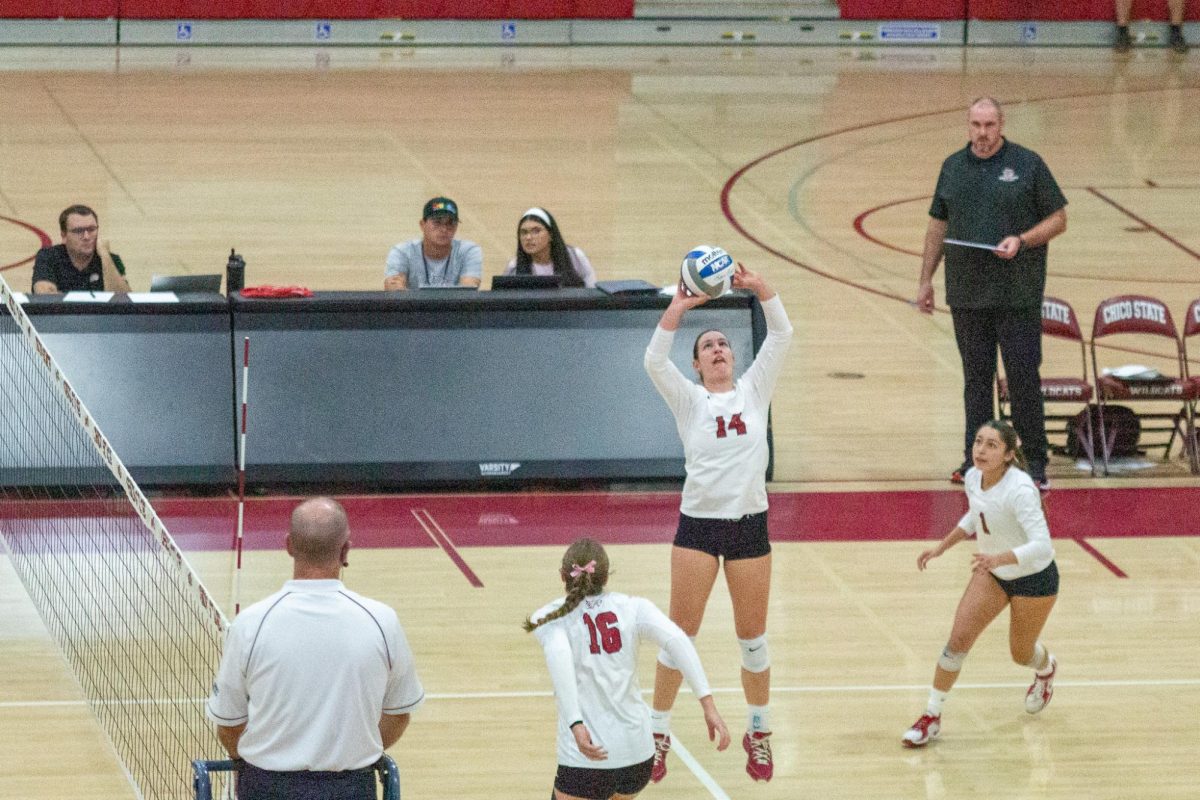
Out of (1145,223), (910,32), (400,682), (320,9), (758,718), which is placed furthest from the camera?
(910,32)

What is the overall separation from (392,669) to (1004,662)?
5.15 meters

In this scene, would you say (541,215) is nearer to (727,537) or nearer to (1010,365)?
(1010,365)

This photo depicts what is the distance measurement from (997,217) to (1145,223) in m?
8.11

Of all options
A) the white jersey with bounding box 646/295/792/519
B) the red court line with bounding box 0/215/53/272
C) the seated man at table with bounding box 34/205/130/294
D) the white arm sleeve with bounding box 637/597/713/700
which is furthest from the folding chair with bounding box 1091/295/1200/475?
the red court line with bounding box 0/215/53/272

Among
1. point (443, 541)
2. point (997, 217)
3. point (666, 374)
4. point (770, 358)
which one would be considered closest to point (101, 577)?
point (443, 541)

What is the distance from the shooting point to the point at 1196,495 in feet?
41.8

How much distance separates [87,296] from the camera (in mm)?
12250

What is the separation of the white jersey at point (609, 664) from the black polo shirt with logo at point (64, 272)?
6618 mm

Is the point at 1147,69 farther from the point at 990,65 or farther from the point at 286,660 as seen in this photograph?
the point at 286,660

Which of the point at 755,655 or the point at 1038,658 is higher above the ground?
the point at 755,655

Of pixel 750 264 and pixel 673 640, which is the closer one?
pixel 673 640

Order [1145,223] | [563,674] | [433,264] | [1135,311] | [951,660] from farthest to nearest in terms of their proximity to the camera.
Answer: [1145,223], [1135,311], [433,264], [951,660], [563,674]

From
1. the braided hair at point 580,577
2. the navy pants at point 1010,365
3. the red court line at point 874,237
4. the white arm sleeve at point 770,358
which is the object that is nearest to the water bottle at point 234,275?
the navy pants at point 1010,365

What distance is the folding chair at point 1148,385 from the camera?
518 inches
